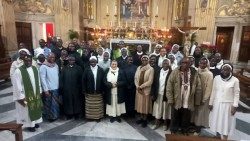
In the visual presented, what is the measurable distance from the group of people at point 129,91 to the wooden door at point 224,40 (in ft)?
28.6

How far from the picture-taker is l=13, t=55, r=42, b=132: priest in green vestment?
435cm

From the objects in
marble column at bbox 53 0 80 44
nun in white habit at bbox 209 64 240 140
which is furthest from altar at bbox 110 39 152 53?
nun in white habit at bbox 209 64 240 140

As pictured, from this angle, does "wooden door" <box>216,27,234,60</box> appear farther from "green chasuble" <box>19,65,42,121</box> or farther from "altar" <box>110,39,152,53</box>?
"green chasuble" <box>19,65,42,121</box>

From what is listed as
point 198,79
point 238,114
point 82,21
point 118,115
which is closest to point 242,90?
point 238,114

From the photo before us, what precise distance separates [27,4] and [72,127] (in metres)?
10.8

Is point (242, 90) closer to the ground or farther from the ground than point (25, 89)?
closer to the ground

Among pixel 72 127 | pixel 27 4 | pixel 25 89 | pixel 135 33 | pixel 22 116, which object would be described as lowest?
pixel 72 127

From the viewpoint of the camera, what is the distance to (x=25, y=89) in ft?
14.5

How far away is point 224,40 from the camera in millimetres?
13359

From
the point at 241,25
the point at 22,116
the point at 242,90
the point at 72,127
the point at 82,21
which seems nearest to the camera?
the point at 22,116

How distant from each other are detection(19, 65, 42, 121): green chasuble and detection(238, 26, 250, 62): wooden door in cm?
1189

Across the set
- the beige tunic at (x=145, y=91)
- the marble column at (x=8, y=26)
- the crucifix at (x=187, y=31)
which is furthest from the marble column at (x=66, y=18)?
the beige tunic at (x=145, y=91)

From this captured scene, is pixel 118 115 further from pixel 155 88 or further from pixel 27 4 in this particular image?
pixel 27 4

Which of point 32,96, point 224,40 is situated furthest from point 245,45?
point 32,96
